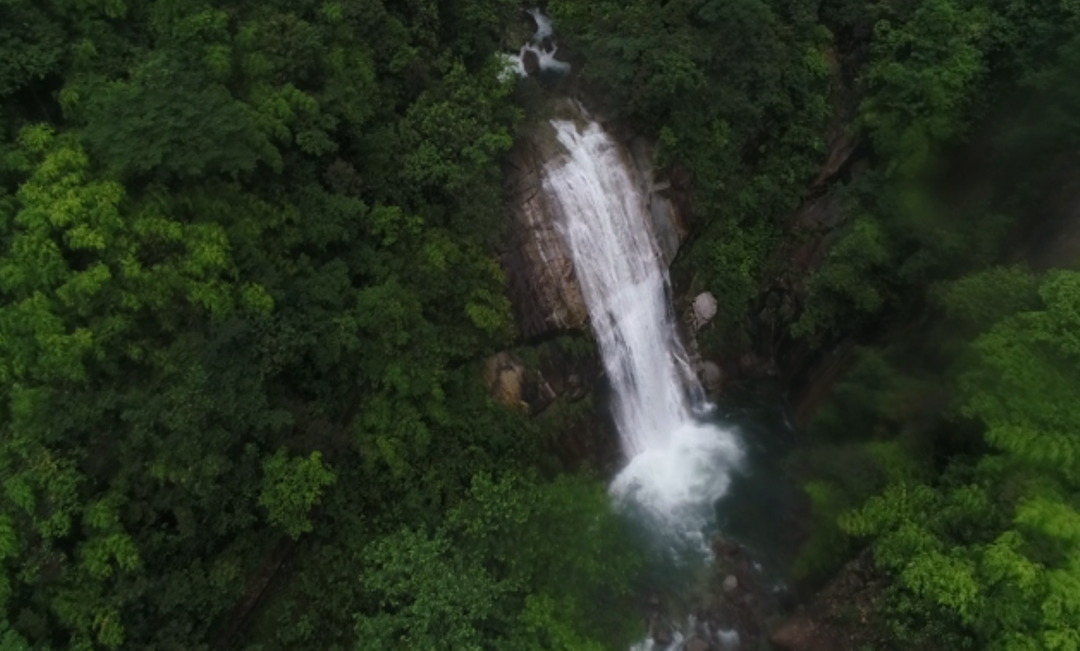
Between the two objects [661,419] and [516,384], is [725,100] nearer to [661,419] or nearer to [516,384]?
[661,419]

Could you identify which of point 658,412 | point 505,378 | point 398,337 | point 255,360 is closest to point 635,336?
point 658,412


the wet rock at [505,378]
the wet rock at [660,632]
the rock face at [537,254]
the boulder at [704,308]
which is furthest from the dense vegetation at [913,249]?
the wet rock at [505,378]

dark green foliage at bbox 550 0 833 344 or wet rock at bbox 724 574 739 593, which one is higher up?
dark green foliage at bbox 550 0 833 344

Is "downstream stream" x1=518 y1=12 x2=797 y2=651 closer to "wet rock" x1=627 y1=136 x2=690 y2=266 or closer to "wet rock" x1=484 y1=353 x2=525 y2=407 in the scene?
"wet rock" x1=627 y1=136 x2=690 y2=266

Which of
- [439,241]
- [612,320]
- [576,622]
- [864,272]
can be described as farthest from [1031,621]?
[439,241]

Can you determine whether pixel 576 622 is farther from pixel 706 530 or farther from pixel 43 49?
pixel 43 49

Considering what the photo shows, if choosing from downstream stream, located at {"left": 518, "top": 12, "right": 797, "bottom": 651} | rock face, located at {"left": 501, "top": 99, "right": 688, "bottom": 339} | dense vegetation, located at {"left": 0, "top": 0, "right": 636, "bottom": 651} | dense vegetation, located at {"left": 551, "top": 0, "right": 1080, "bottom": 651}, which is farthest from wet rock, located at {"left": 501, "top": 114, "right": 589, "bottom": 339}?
dense vegetation, located at {"left": 551, "top": 0, "right": 1080, "bottom": 651}
